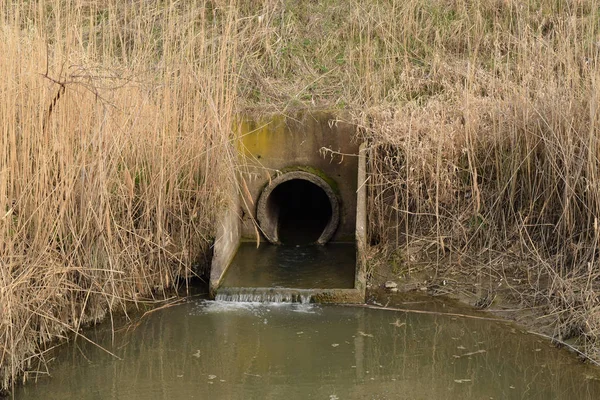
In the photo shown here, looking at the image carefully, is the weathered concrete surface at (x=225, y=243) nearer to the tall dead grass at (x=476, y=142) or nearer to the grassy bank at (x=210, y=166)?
the grassy bank at (x=210, y=166)

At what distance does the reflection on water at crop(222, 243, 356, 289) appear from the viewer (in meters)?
5.91

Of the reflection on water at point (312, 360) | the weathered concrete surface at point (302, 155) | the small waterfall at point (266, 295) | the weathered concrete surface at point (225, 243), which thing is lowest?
the reflection on water at point (312, 360)

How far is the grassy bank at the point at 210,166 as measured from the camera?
4.38 meters

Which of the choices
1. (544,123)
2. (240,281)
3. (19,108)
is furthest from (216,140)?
(544,123)

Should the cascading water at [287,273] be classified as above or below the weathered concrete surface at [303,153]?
below

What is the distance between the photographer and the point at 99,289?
16.2ft

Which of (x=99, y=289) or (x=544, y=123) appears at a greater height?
(x=544, y=123)

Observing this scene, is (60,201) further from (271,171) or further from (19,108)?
(271,171)

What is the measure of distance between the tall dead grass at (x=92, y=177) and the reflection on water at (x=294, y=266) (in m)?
0.42

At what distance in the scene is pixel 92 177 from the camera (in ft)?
15.4

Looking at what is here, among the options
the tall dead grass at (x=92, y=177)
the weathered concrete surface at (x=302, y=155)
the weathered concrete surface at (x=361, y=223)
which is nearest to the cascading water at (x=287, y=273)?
the weathered concrete surface at (x=361, y=223)

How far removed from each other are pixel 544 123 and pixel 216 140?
7.60 feet

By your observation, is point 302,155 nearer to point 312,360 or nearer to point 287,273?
point 287,273

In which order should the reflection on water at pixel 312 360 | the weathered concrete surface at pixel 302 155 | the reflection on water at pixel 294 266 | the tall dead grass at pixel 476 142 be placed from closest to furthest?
1. the reflection on water at pixel 312 360
2. the tall dead grass at pixel 476 142
3. the reflection on water at pixel 294 266
4. the weathered concrete surface at pixel 302 155
